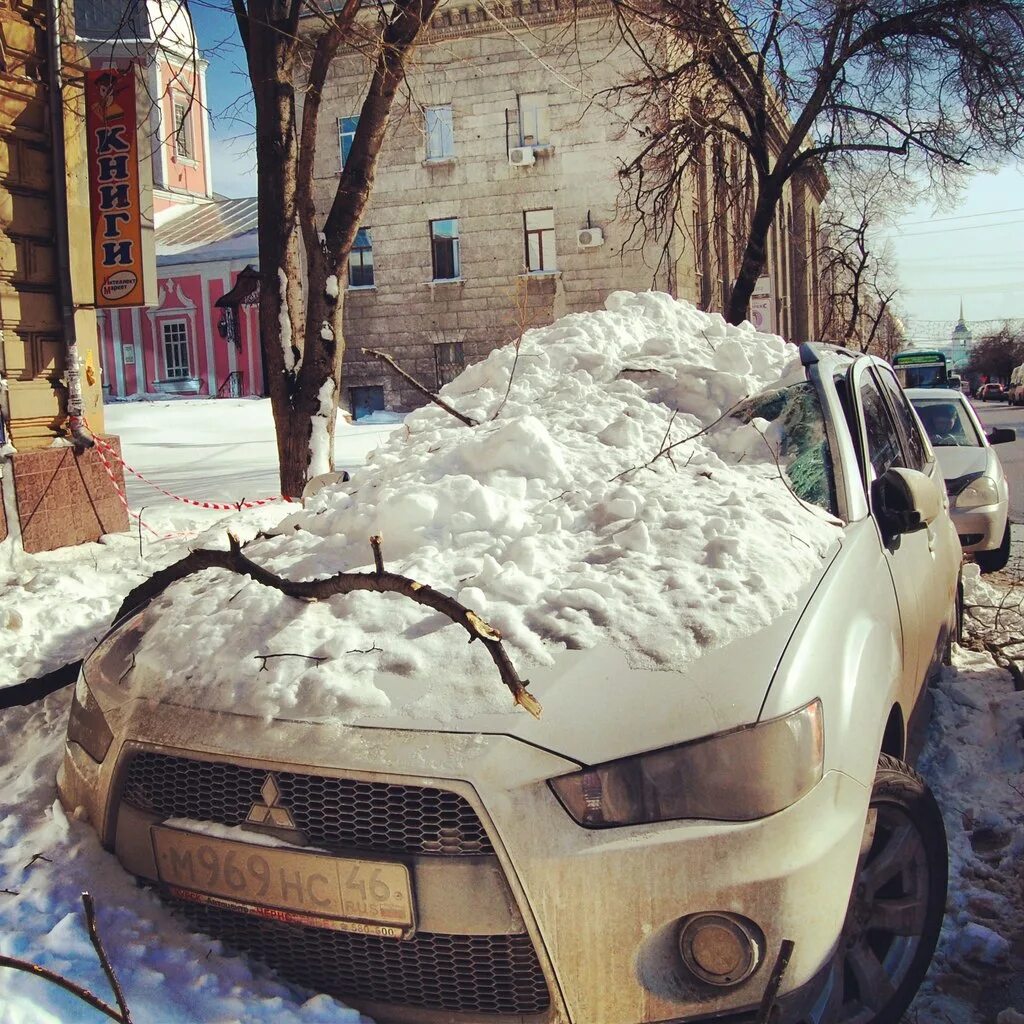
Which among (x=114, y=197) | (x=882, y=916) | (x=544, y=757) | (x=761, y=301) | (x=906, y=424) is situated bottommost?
(x=882, y=916)

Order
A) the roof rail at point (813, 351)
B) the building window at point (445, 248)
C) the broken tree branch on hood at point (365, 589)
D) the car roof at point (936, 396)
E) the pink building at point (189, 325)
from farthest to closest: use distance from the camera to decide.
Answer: the pink building at point (189, 325), the building window at point (445, 248), the car roof at point (936, 396), the roof rail at point (813, 351), the broken tree branch on hood at point (365, 589)

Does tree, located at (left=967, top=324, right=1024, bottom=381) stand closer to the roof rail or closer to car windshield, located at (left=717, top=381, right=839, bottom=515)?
the roof rail

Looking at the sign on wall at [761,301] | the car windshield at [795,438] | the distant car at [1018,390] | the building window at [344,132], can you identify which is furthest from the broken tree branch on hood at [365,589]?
the distant car at [1018,390]

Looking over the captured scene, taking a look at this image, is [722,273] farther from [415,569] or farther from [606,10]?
[415,569]

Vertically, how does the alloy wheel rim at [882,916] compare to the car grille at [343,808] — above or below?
below

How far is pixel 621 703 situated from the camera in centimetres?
207

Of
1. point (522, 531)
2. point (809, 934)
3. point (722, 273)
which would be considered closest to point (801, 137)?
point (522, 531)

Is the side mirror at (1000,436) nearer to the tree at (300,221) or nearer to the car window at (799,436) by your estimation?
the tree at (300,221)

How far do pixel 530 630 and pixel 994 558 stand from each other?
735cm

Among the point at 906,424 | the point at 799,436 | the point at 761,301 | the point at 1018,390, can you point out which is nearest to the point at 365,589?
the point at 799,436

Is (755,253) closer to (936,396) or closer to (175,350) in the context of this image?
(936,396)

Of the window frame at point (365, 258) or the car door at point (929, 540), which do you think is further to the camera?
the window frame at point (365, 258)

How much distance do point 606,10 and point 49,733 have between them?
8548 mm

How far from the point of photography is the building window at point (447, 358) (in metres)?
29.0
